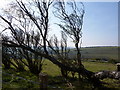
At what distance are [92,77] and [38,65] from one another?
967 centimetres

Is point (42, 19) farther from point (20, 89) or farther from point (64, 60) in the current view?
point (20, 89)

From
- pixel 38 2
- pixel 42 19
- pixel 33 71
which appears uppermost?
pixel 38 2

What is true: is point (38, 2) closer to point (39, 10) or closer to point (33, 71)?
point (39, 10)

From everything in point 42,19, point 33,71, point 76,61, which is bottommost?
point 33,71

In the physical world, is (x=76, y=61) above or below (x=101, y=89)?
above

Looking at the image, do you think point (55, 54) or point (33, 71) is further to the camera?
point (33, 71)

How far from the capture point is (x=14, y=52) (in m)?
18.3

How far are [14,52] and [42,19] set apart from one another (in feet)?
25.8

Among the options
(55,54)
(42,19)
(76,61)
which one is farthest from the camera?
(55,54)

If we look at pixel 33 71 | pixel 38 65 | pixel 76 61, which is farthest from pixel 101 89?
pixel 38 65

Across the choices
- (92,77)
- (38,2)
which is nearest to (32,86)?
(92,77)

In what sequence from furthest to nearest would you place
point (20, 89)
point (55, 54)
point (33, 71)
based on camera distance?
1. point (33, 71)
2. point (55, 54)
3. point (20, 89)

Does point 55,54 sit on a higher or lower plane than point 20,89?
higher

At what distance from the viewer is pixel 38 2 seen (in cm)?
1138
